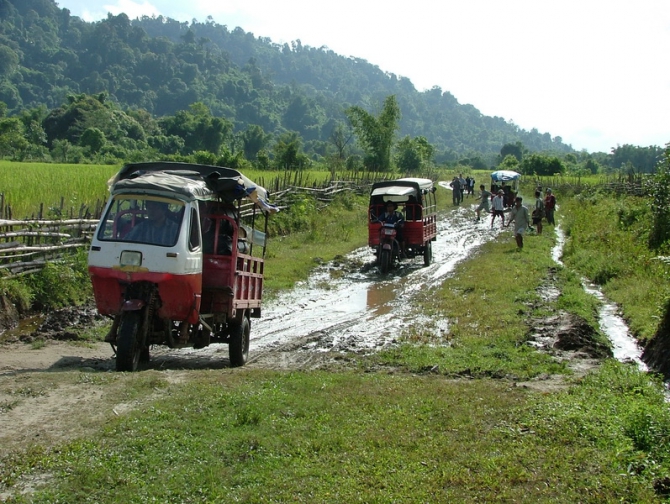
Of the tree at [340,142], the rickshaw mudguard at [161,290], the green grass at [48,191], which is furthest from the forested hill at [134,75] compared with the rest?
the rickshaw mudguard at [161,290]

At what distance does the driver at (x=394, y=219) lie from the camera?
1886cm

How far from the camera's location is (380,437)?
604 cm

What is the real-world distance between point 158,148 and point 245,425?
5463 cm

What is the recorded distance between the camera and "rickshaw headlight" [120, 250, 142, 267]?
817 cm

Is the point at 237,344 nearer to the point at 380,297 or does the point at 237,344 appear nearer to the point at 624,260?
the point at 380,297

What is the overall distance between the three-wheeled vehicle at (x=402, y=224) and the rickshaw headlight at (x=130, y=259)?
35.5 ft

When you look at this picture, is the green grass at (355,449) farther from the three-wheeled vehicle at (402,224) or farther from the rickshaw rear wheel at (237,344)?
the three-wheeled vehicle at (402,224)

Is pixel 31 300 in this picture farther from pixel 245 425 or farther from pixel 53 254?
pixel 245 425

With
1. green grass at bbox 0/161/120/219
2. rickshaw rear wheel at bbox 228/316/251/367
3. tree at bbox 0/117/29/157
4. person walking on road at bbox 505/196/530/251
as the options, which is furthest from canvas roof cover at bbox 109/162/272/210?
tree at bbox 0/117/29/157

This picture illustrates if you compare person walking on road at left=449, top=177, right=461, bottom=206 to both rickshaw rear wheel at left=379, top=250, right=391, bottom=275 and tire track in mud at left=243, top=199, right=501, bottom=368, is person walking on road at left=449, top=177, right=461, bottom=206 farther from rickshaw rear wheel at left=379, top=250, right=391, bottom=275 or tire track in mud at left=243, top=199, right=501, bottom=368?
rickshaw rear wheel at left=379, top=250, right=391, bottom=275

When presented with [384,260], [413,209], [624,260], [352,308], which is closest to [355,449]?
[352,308]

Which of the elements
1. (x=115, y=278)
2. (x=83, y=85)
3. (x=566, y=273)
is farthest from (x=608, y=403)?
(x=83, y=85)

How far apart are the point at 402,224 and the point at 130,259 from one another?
38.7 feet

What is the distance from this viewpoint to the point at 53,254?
13594 mm
